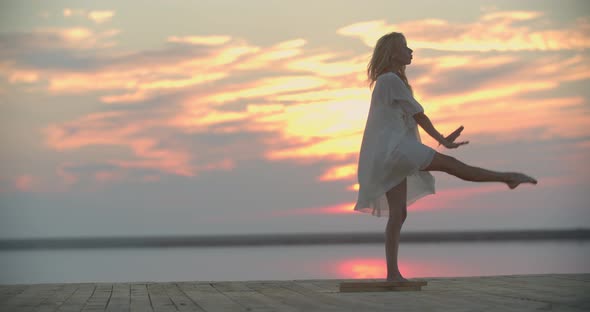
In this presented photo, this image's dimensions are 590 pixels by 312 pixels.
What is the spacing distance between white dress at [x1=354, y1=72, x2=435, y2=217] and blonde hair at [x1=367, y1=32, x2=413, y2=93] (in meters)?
0.16

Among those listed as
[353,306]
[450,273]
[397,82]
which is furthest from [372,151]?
[450,273]

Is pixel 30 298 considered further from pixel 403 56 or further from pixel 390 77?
pixel 403 56

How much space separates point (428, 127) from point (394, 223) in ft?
2.32

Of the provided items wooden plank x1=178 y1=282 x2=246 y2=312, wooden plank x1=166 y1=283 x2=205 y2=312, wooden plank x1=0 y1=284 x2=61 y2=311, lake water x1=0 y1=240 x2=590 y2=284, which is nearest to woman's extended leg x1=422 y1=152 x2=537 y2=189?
wooden plank x1=178 y1=282 x2=246 y2=312

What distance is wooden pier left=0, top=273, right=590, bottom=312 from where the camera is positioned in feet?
17.5

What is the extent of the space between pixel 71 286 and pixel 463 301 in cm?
323

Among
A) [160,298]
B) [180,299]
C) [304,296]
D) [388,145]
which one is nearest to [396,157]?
[388,145]

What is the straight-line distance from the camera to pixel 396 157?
6.39 metres

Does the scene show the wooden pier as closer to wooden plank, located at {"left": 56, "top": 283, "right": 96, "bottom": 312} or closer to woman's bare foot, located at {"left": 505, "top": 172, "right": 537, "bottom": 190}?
wooden plank, located at {"left": 56, "top": 283, "right": 96, "bottom": 312}

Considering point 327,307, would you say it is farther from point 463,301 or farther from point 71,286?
point 71,286

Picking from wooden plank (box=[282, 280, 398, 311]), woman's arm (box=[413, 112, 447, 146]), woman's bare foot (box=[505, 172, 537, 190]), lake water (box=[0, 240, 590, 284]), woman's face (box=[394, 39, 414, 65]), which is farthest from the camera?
lake water (box=[0, 240, 590, 284])

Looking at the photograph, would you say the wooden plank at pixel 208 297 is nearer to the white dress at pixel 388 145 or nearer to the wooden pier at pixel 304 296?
the wooden pier at pixel 304 296

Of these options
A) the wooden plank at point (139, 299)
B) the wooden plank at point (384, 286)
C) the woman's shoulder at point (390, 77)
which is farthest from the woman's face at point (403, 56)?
the wooden plank at point (139, 299)

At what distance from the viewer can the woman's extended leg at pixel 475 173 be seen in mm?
6320
